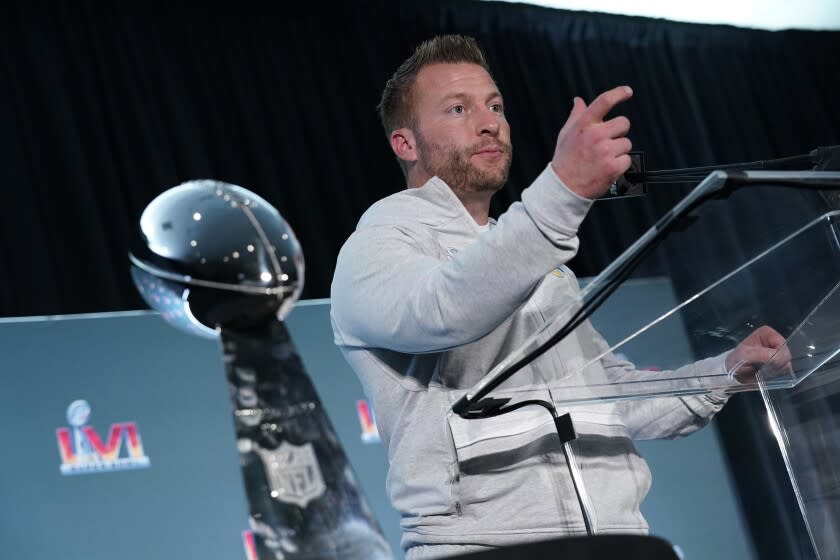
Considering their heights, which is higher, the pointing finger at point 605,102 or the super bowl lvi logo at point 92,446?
the pointing finger at point 605,102

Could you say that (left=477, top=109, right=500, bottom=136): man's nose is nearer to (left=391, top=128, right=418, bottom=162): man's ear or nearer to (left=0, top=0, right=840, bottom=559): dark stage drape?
(left=391, top=128, right=418, bottom=162): man's ear

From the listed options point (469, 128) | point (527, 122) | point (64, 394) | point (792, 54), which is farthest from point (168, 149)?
point (792, 54)

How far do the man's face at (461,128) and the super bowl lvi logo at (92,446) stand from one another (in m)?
1.38

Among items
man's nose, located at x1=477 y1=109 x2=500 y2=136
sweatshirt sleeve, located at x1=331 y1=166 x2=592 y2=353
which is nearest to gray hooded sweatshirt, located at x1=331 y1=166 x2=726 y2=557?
sweatshirt sleeve, located at x1=331 y1=166 x2=592 y2=353

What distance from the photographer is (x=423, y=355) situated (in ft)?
4.59

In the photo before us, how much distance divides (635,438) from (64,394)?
73.0 inches

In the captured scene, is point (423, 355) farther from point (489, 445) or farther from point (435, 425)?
point (489, 445)

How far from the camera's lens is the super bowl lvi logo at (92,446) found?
8.72ft

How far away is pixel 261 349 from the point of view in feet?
2.38

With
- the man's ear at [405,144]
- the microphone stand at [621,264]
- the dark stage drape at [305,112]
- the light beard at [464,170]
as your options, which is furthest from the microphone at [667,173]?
the dark stage drape at [305,112]

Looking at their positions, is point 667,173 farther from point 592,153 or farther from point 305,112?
point 305,112

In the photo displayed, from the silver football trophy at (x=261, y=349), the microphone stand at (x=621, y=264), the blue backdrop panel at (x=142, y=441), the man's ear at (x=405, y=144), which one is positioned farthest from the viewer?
the blue backdrop panel at (x=142, y=441)

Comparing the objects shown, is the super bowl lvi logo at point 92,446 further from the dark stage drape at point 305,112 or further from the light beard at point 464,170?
the light beard at point 464,170

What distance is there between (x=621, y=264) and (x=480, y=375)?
470 mm
